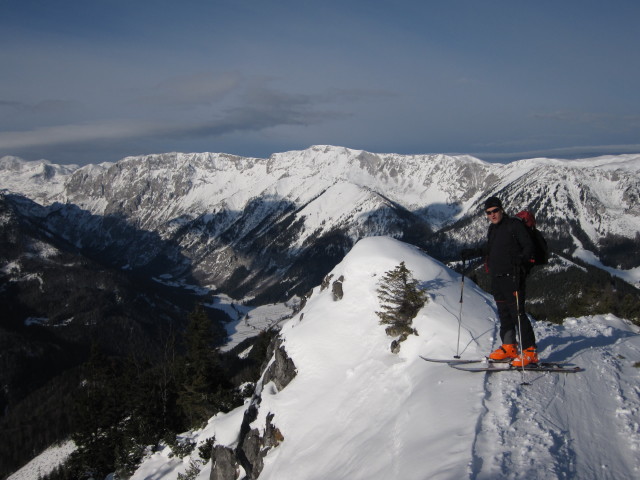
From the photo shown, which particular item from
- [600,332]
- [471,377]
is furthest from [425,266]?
[471,377]

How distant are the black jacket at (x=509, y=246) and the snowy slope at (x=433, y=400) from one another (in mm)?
3053

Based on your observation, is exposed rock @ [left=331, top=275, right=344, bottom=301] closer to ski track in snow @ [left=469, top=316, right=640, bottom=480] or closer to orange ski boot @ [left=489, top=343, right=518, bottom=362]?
orange ski boot @ [left=489, top=343, right=518, bottom=362]

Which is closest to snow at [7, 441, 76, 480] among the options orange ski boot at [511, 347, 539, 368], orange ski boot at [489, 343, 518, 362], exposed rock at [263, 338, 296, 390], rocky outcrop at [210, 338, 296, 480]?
rocky outcrop at [210, 338, 296, 480]

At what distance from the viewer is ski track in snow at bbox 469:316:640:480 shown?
8883 millimetres

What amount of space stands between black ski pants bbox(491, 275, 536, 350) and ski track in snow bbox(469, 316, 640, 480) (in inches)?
40.1

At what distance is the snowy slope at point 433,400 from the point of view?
31.4 ft

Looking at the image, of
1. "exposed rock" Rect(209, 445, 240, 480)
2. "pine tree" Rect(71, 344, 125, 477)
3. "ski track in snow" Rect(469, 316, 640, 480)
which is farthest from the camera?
"pine tree" Rect(71, 344, 125, 477)

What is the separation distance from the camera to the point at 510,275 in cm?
1316

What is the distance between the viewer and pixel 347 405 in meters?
18.1

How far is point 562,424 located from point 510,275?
162 inches

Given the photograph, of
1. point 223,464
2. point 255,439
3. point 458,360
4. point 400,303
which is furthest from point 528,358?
point 223,464

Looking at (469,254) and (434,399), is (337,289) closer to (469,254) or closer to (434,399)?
(469,254)

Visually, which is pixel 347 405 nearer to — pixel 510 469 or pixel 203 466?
pixel 510 469

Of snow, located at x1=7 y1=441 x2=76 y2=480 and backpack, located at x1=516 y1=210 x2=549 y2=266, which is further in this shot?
snow, located at x1=7 y1=441 x2=76 y2=480
